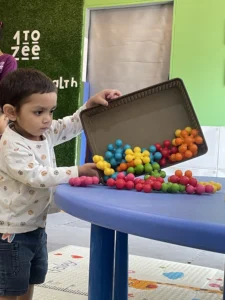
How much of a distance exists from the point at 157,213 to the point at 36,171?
44cm

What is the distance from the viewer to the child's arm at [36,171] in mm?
856

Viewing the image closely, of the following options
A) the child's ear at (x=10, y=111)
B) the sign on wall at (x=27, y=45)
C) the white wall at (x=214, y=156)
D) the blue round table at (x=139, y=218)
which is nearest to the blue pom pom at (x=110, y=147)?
the blue round table at (x=139, y=218)

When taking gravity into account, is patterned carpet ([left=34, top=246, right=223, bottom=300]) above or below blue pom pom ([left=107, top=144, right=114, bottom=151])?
below

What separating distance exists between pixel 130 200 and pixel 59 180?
28cm

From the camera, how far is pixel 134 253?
74.0 inches

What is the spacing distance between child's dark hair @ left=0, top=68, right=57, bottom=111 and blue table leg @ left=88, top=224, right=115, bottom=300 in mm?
353

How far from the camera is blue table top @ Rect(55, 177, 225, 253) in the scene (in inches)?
17.0

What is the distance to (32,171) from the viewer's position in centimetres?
86

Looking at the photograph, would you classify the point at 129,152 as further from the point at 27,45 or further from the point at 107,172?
the point at 27,45

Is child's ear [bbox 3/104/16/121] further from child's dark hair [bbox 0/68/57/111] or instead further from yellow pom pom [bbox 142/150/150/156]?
yellow pom pom [bbox 142/150/150/156]

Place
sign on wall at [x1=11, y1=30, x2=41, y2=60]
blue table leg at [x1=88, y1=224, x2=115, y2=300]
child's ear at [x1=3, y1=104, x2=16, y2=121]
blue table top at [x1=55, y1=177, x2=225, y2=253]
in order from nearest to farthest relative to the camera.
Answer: blue table top at [x1=55, y1=177, x2=225, y2=253] → blue table leg at [x1=88, y1=224, x2=115, y2=300] → child's ear at [x1=3, y1=104, x2=16, y2=121] → sign on wall at [x1=11, y1=30, x2=41, y2=60]

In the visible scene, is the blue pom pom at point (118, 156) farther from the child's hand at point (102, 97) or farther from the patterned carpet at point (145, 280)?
the patterned carpet at point (145, 280)

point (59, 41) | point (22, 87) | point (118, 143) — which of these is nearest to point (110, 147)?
point (118, 143)

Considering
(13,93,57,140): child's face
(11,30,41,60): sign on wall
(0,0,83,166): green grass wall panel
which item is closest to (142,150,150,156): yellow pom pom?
(13,93,57,140): child's face
